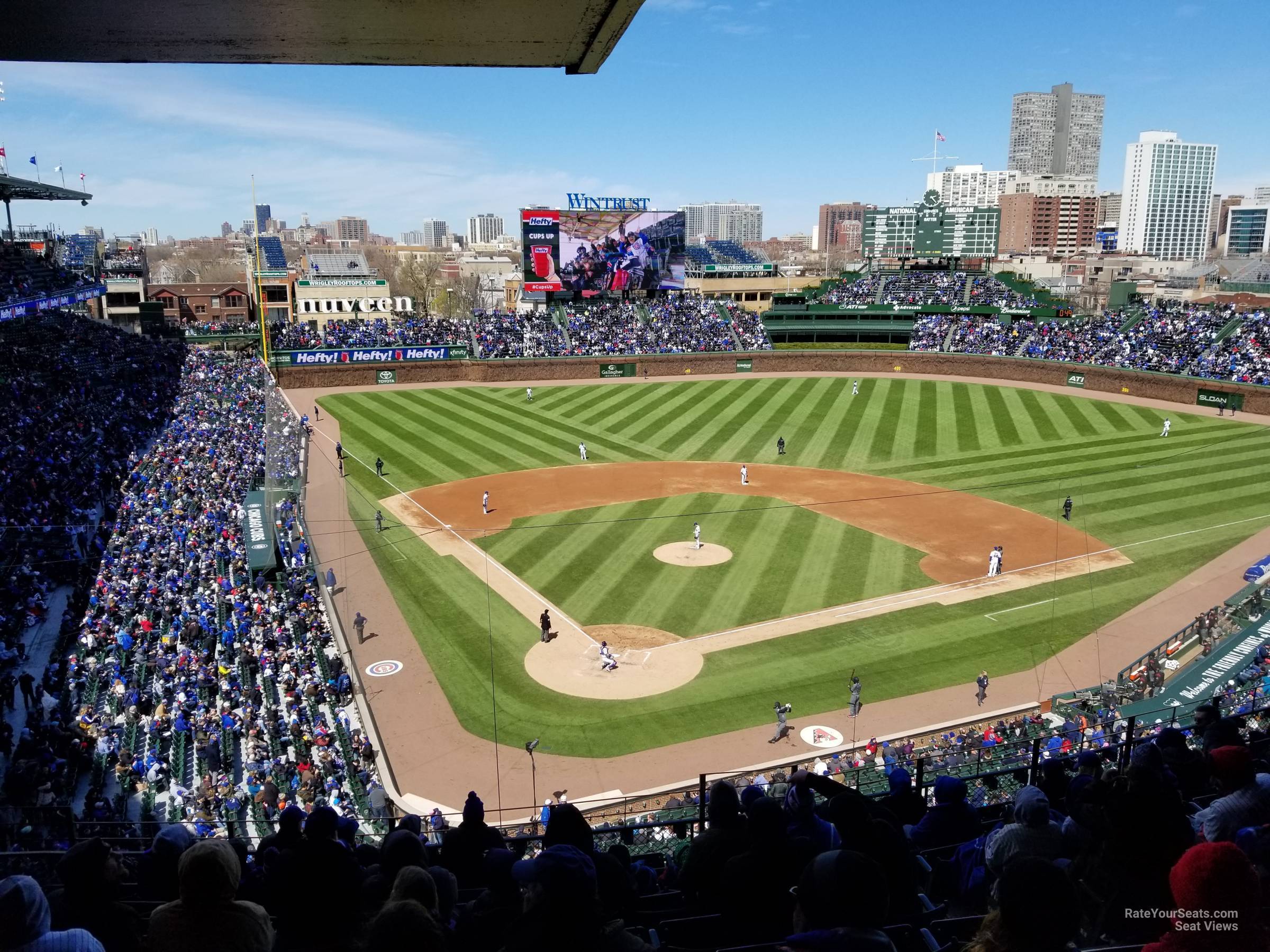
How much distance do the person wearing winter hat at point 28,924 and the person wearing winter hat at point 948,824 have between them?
16.1 ft

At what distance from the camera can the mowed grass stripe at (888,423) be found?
40.9 metres

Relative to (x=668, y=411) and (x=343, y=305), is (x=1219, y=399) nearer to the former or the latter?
(x=668, y=411)

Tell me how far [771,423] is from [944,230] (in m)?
39.1

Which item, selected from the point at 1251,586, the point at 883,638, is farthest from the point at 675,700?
the point at 1251,586

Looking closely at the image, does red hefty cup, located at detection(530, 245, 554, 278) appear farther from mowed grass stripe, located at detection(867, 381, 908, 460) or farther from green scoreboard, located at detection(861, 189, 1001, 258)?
green scoreboard, located at detection(861, 189, 1001, 258)

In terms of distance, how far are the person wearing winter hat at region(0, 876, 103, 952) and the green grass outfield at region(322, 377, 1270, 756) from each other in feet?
46.8

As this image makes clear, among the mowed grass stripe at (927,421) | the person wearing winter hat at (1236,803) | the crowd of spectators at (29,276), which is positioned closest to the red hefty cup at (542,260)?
the mowed grass stripe at (927,421)

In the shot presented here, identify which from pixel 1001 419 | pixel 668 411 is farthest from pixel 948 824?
pixel 668 411

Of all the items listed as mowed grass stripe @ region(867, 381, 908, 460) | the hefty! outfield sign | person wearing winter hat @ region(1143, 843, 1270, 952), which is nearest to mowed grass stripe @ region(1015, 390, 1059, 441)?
mowed grass stripe @ region(867, 381, 908, 460)

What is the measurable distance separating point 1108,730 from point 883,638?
8.36 m

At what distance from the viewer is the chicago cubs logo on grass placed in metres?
17.0

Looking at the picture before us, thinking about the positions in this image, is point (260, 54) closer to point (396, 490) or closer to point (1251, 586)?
point (1251, 586)

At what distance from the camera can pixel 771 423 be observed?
4706 cm

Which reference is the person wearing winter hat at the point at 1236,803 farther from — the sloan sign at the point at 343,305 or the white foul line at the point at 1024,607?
the sloan sign at the point at 343,305
